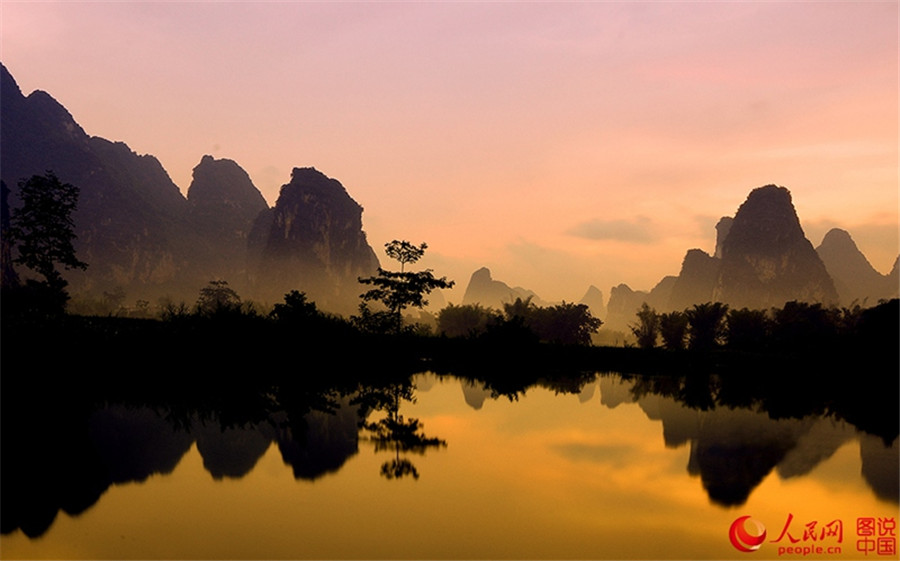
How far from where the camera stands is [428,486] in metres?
Answer: 8.47

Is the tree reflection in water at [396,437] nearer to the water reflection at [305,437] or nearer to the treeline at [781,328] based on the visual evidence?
the water reflection at [305,437]

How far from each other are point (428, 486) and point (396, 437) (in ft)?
11.2

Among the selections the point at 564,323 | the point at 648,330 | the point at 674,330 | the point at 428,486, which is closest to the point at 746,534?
the point at 428,486

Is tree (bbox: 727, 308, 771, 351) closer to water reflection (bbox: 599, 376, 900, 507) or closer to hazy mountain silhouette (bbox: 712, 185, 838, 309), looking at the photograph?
water reflection (bbox: 599, 376, 900, 507)

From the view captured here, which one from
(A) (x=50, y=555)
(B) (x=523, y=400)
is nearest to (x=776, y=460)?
(B) (x=523, y=400)

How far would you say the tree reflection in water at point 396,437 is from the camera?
9414 mm

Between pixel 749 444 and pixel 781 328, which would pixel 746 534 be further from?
pixel 781 328

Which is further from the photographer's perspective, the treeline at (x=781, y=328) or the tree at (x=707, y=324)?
the tree at (x=707, y=324)

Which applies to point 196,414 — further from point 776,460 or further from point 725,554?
point 776,460

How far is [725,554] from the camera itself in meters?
6.55

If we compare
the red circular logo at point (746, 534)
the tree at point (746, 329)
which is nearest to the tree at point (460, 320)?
the tree at point (746, 329)

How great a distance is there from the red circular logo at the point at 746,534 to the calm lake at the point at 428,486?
44 millimetres

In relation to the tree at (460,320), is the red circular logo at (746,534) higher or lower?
lower

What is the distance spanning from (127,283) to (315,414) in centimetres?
19469
